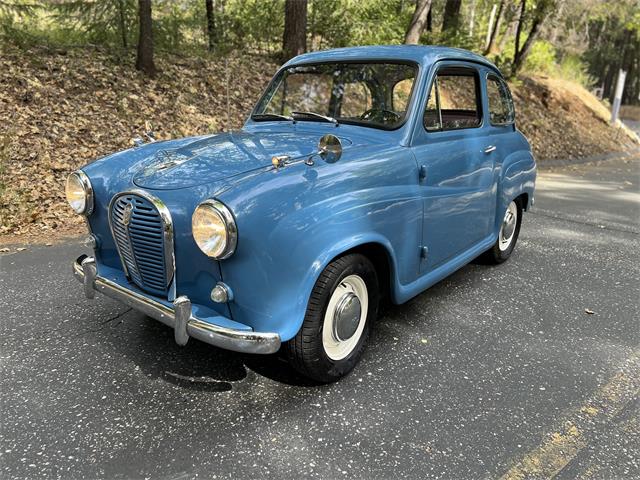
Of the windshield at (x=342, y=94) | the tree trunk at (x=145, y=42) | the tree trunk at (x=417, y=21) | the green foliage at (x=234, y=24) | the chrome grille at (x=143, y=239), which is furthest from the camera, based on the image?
the tree trunk at (x=417, y=21)

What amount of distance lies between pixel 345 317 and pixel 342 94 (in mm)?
1708

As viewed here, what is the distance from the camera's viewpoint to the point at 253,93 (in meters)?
9.58

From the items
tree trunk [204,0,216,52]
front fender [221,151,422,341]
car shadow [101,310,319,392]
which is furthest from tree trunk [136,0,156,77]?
front fender [221,151,422,341]

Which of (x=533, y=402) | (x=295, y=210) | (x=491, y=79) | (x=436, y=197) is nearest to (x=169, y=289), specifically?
(x=295, y=210)

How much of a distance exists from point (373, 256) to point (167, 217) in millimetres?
1187

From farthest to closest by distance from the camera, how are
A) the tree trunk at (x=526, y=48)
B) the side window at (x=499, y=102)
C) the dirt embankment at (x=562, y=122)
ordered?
the tree trunk at (x=526, y=48) < the dirt embankment at (x=562, y=122) < the side window at (x=499, y=102)

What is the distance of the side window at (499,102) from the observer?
4137mm

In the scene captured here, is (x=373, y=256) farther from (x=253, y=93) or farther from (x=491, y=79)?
(x=253, y=93)

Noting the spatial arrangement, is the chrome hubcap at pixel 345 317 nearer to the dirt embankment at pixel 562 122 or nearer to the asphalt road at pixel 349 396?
the asphalt road at pixel 349 396

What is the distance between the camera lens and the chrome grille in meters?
2.44

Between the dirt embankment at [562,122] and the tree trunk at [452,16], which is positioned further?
the tree trunk at [452,16]

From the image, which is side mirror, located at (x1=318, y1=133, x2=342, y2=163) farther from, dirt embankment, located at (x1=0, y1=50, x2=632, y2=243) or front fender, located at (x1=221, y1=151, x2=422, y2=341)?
dirt embankment, located at (x1=0, y1=50, x2=632, y2=243)

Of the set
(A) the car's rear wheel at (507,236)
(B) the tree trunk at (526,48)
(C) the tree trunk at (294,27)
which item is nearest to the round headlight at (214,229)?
(A) the car's rear wheel at (507,236)

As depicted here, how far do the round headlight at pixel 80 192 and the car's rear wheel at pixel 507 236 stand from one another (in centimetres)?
323
